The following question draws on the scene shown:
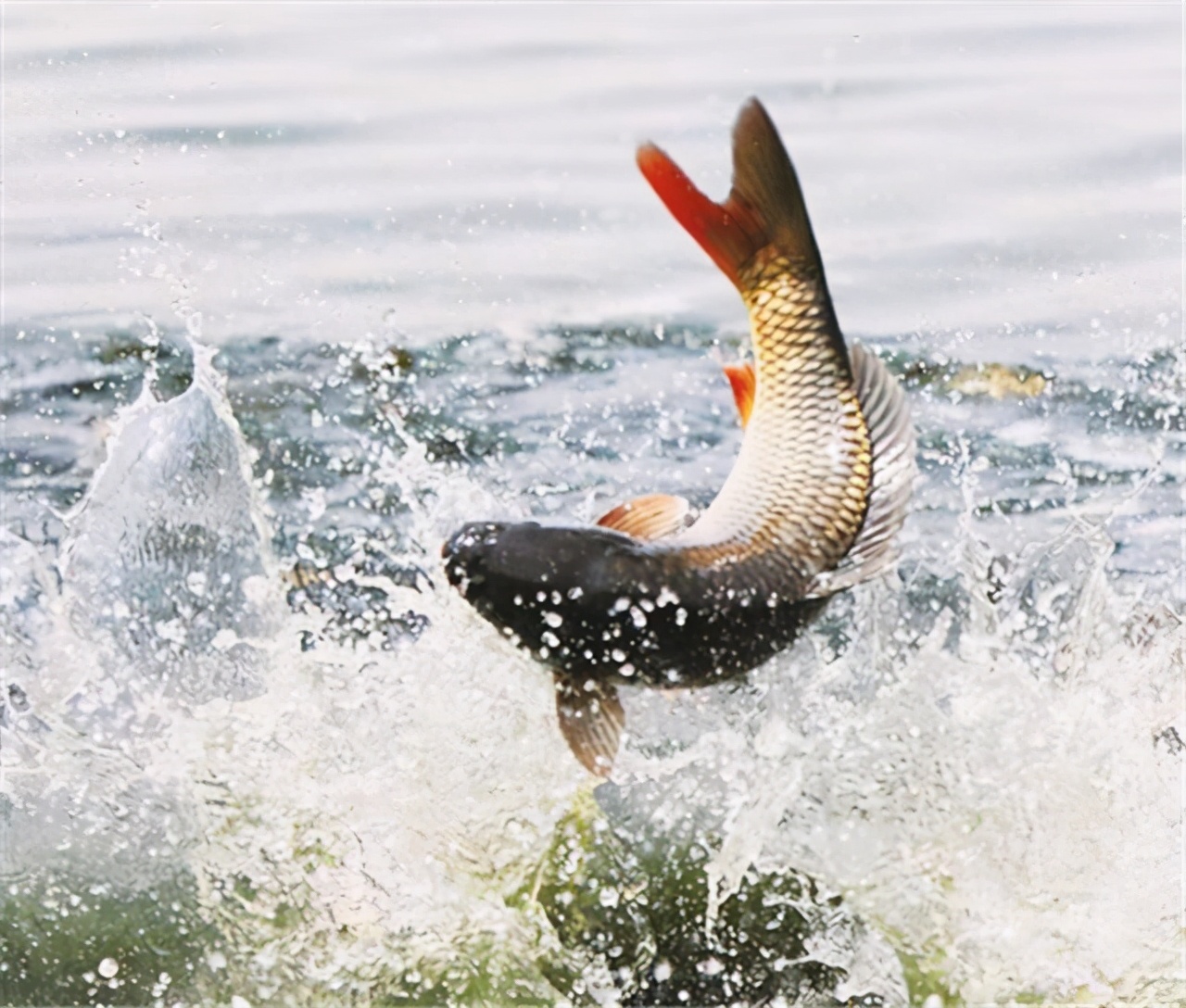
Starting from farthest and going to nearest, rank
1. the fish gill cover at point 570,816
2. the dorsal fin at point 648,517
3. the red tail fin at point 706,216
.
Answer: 1. the fish gill cover at point 570,816
2. the dorsal fin at point 648,517
3. the red tail fin at point 706,216

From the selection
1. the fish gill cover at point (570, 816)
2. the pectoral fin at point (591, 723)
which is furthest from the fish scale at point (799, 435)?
the fish gill cover at point (570, 816)

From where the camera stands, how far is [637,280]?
10.5 ft

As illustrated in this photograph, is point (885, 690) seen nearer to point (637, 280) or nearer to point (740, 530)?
point (740, 530)

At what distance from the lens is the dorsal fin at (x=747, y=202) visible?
158 cm

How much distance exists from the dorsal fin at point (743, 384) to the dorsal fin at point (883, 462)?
12cm

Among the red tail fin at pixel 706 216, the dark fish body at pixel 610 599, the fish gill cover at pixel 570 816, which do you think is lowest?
the fish gill cover at pixel 570 816

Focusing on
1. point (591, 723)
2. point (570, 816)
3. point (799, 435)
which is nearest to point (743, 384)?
point (799, 435)

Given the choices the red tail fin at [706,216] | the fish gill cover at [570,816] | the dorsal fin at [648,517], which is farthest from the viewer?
the fish gill cover at [570,816]

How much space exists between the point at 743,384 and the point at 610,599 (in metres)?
0.33

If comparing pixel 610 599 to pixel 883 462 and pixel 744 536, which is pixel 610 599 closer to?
pixel 744 536

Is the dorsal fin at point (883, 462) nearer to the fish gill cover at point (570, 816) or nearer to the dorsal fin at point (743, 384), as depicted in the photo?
the dorsal fin at point (743, 384)

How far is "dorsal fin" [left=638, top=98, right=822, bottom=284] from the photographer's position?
1.58 m

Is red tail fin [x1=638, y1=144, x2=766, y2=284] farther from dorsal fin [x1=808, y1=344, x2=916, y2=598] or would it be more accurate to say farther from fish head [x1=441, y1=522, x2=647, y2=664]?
fish head [x1=441, y1=522, x2=647, y2=664]

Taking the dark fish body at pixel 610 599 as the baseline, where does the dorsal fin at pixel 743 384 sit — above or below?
above
